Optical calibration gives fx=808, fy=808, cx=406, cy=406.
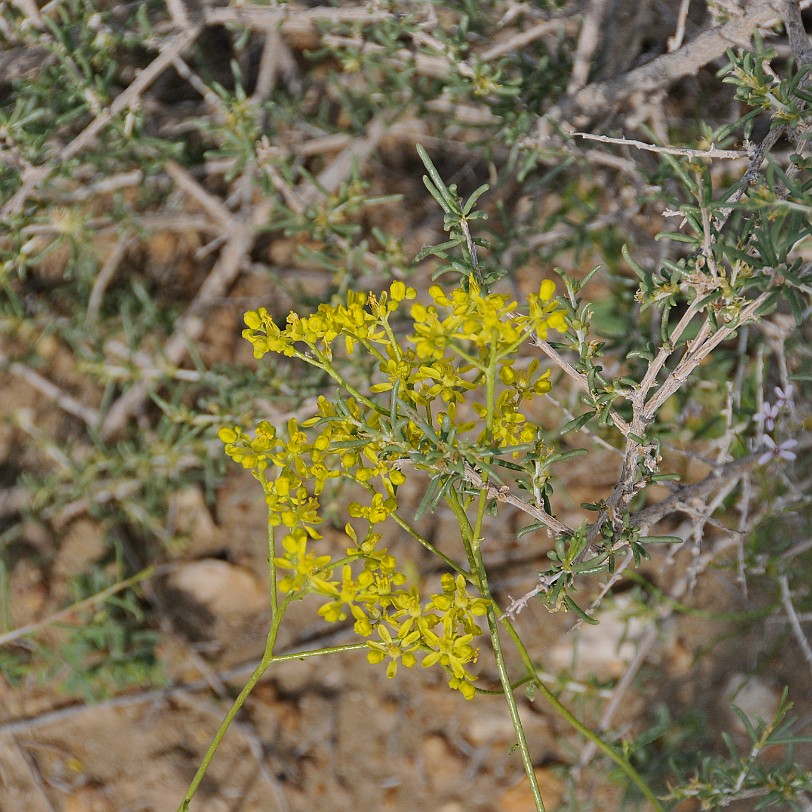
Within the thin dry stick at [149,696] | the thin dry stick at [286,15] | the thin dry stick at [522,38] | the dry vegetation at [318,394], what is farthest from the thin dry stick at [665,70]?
the thin dry stick at [149,696]

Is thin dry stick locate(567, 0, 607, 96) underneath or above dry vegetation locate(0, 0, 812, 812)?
above

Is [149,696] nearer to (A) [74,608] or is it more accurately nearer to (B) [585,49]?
(A) [74,608]

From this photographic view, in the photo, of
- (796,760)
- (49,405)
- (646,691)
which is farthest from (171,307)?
(796,760)

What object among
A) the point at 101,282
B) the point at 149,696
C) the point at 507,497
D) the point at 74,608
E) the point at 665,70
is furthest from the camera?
the point at 101,282

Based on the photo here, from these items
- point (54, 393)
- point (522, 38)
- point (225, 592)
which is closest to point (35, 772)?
point (225, 592)

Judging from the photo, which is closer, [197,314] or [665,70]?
[665,70]

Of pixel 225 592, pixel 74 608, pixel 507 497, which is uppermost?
pixel 507 497

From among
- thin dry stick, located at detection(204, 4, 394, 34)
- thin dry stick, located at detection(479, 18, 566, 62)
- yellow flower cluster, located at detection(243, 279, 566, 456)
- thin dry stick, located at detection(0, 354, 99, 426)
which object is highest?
thin dry stick, located at detection(204, 4, 394, 34)

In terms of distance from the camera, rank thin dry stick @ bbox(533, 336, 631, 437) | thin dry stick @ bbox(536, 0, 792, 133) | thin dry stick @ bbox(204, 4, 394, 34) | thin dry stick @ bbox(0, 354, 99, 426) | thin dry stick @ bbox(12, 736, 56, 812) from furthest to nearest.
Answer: thin dry stick @ bbox(0, 354, 99, 426) < thin dry stick @ bbox(12, 736, 56, 812) < thin dry stick @ bbox(204, 4, 394, 34) < thin dry stick @ bbox(536, 0, 792, 133) < thin dry stick @ bbox(533, 336, 631, 437)

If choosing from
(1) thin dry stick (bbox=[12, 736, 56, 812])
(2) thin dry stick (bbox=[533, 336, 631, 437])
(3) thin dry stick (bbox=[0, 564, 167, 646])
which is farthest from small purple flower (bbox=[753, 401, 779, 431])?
(1) thin dry stick (bbox=[12, 736, 56, 812])

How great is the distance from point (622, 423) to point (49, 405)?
2349mm

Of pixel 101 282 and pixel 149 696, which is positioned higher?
pixel 101 282

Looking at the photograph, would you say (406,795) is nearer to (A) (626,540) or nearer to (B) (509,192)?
(A) (626,540)

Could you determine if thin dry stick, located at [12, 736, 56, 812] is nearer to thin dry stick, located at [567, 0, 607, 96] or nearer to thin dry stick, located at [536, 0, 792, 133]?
thin dry stick, located at [536, 0, 792, 133]
